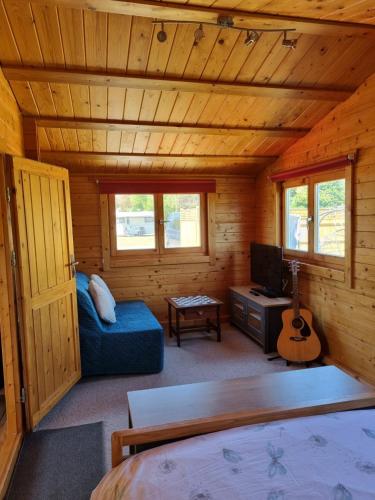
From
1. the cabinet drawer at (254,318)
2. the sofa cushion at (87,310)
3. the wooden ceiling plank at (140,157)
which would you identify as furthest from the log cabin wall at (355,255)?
the sofa cushion at (87,310)

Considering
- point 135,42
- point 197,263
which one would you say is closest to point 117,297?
point 197,263

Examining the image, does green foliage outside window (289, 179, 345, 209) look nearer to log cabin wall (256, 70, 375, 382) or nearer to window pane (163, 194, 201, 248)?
log cabin wall (256, 70, 375, 382)

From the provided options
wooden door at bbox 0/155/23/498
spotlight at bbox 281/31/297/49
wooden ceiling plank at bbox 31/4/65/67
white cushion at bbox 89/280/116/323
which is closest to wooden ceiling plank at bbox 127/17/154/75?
wooden ceiling plank at bbox 31/4/65/67

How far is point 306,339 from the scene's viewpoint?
365cm

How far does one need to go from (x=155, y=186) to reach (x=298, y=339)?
253 cm

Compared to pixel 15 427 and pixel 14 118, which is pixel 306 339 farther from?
pixel 14 118

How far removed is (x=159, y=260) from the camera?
4.87 m

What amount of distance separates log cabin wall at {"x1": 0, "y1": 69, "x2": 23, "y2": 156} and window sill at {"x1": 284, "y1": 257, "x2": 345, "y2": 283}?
2958 mm

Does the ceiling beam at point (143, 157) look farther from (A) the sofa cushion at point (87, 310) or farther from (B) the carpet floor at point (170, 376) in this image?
(B) the carpet floor at point (170, 376)

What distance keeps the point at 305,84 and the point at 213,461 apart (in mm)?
2938

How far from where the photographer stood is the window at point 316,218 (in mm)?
3537

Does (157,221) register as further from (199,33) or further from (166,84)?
(199,33)

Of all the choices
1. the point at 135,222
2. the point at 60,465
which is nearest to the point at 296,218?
the point at 135,222

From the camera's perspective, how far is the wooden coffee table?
1.61 meters
